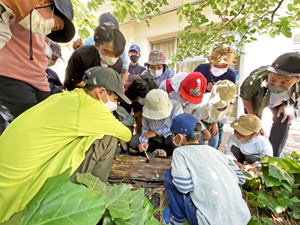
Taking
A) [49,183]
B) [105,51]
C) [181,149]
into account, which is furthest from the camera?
[105,51]

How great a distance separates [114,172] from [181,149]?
3.07 feet

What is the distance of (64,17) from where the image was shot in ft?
4.84

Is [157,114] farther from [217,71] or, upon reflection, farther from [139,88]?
[217,71]

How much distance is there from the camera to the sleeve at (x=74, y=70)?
7.47ft

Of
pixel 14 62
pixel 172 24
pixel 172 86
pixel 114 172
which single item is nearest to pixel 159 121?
pixel 172 86

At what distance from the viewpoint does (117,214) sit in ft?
2.43

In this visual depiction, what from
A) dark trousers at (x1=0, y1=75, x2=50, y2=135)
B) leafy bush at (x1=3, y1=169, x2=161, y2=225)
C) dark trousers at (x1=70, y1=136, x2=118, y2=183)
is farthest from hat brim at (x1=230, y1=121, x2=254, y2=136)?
dark trousers at (x1=0, y1=75, x2=50, y2=135)

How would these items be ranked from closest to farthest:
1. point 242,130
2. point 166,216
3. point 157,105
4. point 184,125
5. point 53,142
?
point 53,142 < point 166,216 < point 184,125 < point 242,130 < point 157,105

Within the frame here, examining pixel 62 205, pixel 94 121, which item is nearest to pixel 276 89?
pixel 94 121

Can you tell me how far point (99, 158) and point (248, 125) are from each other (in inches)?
78.2

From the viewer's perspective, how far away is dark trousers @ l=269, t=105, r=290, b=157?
245cm

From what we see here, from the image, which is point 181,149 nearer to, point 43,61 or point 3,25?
point 3,25

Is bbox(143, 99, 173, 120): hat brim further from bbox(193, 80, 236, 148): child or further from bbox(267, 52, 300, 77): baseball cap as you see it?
bbox(267, 52, 300, 77): baseball cap

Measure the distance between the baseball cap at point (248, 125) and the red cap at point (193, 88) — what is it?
0.67 m
